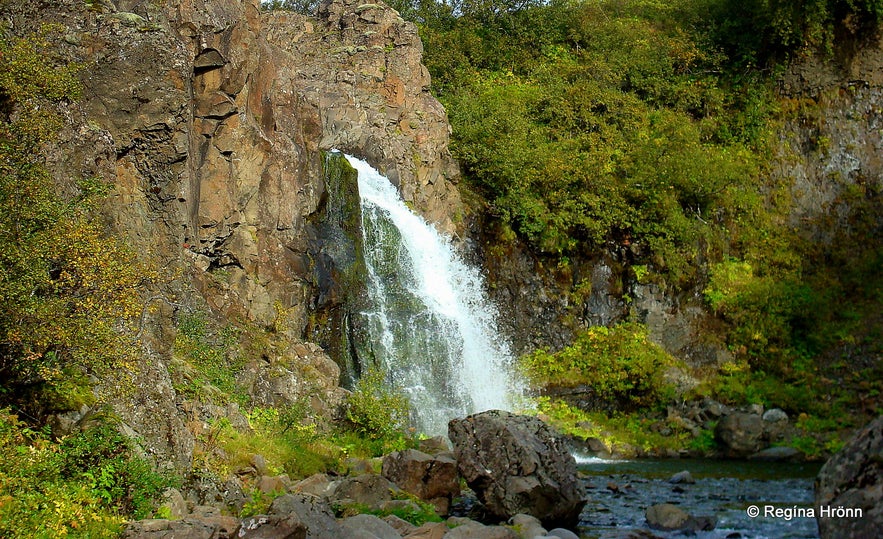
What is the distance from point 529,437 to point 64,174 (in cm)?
914

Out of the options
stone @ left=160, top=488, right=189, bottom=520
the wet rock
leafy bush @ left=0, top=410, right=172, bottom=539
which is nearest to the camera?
leafy bush @ left=0, top=410, right=172, bottom=539

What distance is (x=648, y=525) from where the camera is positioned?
40.4 feet

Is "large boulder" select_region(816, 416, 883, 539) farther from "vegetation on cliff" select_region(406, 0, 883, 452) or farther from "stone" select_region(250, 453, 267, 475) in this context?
"vegetation on cliff" select_region(406, 0, 883, 452)

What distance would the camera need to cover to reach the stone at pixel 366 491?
12094mm

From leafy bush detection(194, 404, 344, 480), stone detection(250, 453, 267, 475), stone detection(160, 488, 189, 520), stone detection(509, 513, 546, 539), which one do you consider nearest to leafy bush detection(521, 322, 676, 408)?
leafy bush detection(194, 404, 344, 480)

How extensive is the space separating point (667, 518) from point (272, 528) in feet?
22.1

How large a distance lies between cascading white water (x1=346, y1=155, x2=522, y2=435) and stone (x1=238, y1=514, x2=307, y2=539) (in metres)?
11.3

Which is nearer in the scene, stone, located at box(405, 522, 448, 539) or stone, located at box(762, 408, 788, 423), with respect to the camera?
stone, located at box(405, 522, 448, 539)

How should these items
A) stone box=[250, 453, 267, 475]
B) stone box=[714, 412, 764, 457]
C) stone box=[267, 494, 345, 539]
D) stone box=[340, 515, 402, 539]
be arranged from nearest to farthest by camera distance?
stone box=[267, 494, 345, 539], stone box=[340, 515, 402, 539], stone box=[250, 453, 267, 475], stone box=[714, 412, 764, 457]

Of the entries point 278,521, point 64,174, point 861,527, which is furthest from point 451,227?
point 861,527

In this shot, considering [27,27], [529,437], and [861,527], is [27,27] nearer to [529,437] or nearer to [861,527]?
[529,437]

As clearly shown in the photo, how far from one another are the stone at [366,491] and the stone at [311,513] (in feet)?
6.55

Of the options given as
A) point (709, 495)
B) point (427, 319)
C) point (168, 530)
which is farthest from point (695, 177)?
point (168, 530)

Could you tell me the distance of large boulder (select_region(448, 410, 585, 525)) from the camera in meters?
11.9
